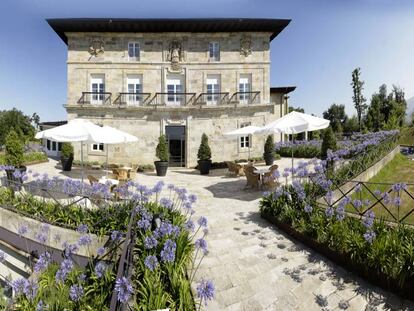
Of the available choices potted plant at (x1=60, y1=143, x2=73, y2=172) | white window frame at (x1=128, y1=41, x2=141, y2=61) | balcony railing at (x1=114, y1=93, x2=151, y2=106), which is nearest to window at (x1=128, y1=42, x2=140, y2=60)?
white window frame at (x1=128, y1=41, x2=141, y2=61)

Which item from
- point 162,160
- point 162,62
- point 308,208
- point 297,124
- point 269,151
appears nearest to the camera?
point 308,208

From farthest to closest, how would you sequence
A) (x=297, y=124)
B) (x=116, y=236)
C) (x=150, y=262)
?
(x=297, y=124) → (x=116, y=236) → (x=150, y=262)

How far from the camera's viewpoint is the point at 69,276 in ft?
13.4

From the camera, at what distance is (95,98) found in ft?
64.1

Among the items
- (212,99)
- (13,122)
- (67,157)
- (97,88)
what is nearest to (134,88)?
(97,88)

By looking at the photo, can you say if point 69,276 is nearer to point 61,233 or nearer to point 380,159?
point 61,233

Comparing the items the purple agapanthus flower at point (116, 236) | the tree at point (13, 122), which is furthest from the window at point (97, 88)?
the tree at point (13, 122)

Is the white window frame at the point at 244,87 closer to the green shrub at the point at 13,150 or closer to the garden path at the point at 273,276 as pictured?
the green shrub at the point at 13,150

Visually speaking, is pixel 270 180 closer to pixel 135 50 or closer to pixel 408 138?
pixel 135 50

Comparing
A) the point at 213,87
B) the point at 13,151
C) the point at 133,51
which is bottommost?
the point at 13,151

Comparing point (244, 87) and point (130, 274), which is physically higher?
point (244, 87)

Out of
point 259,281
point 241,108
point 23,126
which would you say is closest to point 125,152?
point 241,108

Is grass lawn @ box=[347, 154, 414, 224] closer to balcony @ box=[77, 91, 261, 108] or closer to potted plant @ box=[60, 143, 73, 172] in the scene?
balcony @ box=[77, 91, 261, 108]

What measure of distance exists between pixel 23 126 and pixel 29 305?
194ft
